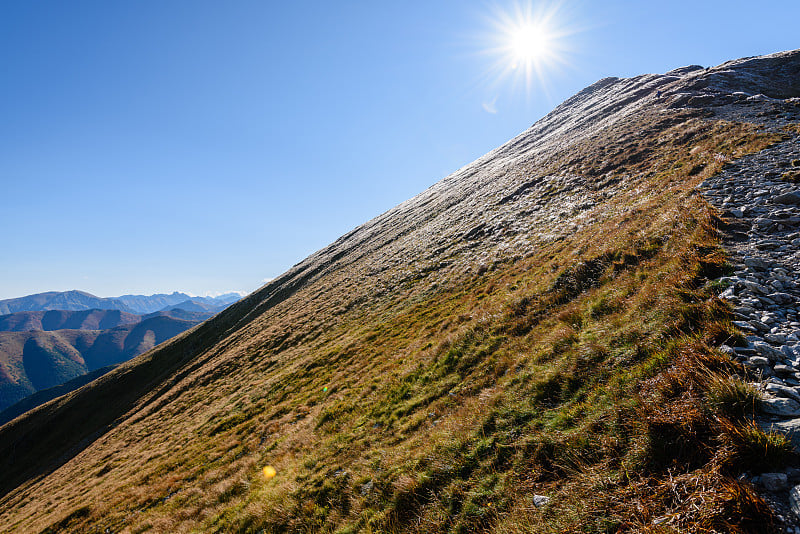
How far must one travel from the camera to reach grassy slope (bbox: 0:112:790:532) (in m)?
4.38

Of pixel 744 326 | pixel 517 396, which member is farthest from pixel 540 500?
pixel 744 326

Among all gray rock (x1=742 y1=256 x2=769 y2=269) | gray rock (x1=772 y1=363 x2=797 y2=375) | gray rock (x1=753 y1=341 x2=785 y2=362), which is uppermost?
gray rock (x1=742 y1=256 x2=769 y2=269)

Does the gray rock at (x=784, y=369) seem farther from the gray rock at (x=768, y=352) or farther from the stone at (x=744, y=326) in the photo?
the stone at (x=744, y=326)

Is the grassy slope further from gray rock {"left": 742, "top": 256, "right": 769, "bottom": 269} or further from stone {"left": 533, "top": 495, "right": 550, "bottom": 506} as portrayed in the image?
gray rock {"left": 742, "top": 256, "right": 769, "bottom": 269}

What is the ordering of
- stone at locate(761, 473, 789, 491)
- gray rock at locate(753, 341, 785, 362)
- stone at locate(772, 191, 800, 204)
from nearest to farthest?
stone at locate(761, 473, 789, 491) < gray rock at locate(753, 341, 785, 362) < stone at locate(772, 191, 800, 204)

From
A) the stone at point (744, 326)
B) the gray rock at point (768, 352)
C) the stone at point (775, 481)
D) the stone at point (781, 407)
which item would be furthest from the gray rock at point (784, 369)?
the stone at point (775, 481)

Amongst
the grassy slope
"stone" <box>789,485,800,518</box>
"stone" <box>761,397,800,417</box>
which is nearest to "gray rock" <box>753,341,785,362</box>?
the grassy slope

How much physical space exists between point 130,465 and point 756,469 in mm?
30886

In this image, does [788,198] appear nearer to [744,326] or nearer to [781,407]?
[744,326]

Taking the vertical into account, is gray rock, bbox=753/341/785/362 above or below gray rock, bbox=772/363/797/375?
above

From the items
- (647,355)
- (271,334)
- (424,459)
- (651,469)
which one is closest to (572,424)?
(651,469)

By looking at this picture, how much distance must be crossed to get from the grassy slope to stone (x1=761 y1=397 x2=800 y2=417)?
0.25 meters

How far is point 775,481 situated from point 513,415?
4455 millimetres

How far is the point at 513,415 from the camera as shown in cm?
732
